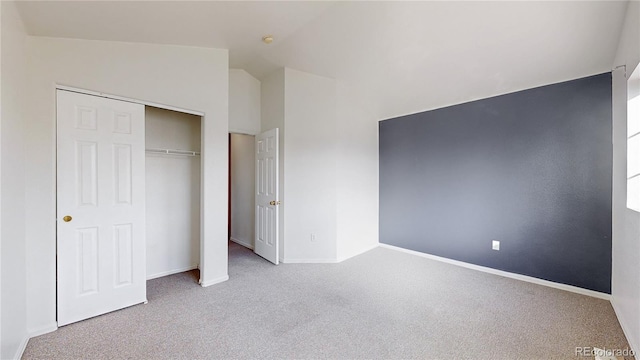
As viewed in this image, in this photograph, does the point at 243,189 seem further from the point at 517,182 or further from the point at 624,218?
the point at 624,218

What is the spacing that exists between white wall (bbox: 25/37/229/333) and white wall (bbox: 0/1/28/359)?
82 millimetres

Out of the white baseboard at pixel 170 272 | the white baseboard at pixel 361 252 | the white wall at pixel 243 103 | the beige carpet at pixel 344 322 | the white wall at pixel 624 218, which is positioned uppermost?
the white wall at pixel 243 103

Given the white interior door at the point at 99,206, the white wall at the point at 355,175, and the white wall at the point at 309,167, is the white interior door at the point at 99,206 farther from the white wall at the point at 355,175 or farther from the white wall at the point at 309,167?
the white wall at the point at 355,175

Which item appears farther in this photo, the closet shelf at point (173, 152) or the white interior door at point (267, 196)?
the white interior door at point (267, 196)

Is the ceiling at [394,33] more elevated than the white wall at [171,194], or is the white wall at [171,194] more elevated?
the ceiling at [394,33]

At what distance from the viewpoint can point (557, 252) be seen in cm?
301

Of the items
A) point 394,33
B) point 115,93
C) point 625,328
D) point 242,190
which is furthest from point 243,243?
point 625,328

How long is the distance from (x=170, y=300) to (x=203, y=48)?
2.74 m

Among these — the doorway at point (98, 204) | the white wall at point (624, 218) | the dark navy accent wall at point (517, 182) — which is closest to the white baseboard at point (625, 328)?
the white wall at point (624, 218)

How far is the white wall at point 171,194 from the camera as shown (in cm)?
317

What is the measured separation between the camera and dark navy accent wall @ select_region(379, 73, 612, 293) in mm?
2791

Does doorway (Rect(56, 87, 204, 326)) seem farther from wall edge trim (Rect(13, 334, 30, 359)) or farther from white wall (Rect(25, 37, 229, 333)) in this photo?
wall edge trim (Rect(13, 334, 30, 359))

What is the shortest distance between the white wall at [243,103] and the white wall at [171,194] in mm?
624

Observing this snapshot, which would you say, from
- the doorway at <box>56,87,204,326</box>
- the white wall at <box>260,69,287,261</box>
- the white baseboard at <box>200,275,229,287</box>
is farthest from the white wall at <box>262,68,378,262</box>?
the doorway at <box>56,87,204,326</box>
